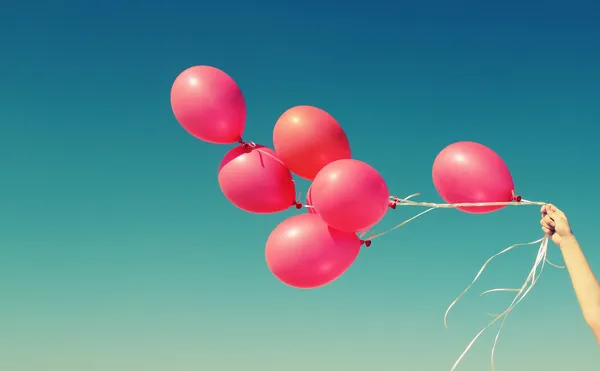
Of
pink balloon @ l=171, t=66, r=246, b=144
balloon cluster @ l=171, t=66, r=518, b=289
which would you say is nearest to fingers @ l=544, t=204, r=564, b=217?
balloon cluster @ l=171, t=66, r=518, b=289

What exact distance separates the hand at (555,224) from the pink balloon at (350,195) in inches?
54.3

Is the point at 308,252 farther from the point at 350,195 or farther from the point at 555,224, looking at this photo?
the point at 555,224

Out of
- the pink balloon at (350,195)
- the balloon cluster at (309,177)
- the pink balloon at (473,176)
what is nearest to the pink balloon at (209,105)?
the balloon cluster at (309,177)

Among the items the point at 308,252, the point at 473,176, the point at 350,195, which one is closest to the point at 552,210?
the point at 473,176

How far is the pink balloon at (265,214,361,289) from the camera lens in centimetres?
575

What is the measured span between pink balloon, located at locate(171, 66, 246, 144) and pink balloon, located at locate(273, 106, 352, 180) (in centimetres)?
52

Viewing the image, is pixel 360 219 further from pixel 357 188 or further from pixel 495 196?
pixel 495 196

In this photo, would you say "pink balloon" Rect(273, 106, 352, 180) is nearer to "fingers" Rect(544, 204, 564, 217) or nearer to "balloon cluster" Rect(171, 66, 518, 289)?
"balloon cluster" Rect(171, 66, 518, 289)

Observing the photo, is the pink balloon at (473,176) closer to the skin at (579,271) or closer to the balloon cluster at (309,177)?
the balloon cluster at (309,177)

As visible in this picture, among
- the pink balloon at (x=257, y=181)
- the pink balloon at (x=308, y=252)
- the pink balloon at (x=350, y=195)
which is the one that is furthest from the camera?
the pink balloon at (x=257, y=181)

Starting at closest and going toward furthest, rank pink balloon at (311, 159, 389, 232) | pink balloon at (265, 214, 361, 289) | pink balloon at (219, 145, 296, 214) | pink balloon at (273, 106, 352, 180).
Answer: pink balloon at (311, 159, 389, 232)
pink balloon at (265, 214, 361, 289)
pink balloon at (273, 106, 352, 180)
pink balloon at (219, 145, 296, 214)

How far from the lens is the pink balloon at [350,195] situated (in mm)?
5324

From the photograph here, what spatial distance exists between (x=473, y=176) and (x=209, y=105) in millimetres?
2646

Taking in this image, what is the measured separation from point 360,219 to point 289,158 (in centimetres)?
102
